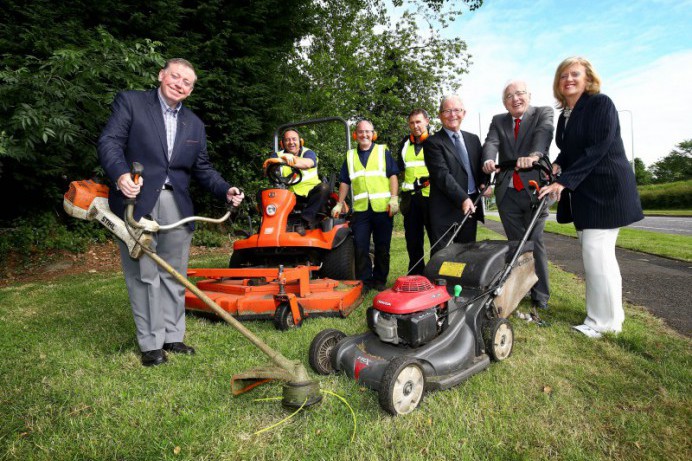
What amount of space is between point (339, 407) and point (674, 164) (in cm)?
7804

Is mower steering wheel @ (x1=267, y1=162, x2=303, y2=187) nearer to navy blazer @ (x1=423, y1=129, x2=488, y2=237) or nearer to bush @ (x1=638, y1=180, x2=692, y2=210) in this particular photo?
navy blazer @ (x1=423, y1=129, x2=488, y2=237)

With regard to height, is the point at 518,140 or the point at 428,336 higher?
the point at 518,140

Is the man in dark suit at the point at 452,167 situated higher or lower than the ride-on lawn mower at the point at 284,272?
higher

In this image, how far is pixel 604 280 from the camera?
368 centimetres

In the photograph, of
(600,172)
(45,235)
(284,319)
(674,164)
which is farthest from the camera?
(674,164)

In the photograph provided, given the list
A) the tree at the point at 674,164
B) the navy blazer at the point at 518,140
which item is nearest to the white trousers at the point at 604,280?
the navy blazer at the point at 518,140

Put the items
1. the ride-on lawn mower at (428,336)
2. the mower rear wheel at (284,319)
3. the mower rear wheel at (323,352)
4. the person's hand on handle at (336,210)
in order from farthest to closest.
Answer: the person's hand on handle at (336,210)
the mower rear wheel at (284,319)
the mower rear wheel at (323,352)
the ride-on lawn mower at (428,336)

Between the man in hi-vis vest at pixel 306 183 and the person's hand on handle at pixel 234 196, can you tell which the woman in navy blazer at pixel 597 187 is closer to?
the person's hand on handle at pixel 234 196

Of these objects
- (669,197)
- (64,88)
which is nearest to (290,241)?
(64,88)

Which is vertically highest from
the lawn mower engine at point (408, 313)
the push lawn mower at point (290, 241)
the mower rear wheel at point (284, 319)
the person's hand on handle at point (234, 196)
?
the person's hand on handle at point (234, 196)

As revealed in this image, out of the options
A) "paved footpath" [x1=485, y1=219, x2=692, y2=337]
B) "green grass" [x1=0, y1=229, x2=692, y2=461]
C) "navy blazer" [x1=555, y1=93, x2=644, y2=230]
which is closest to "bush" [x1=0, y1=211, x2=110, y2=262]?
"green grass" [x1=0, y1=229, x2=692, y2=461]

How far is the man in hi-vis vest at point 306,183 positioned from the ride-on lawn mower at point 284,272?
0.43ft

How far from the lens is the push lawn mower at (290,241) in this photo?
15.8 ft

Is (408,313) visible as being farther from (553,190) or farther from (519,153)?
(519,153)
